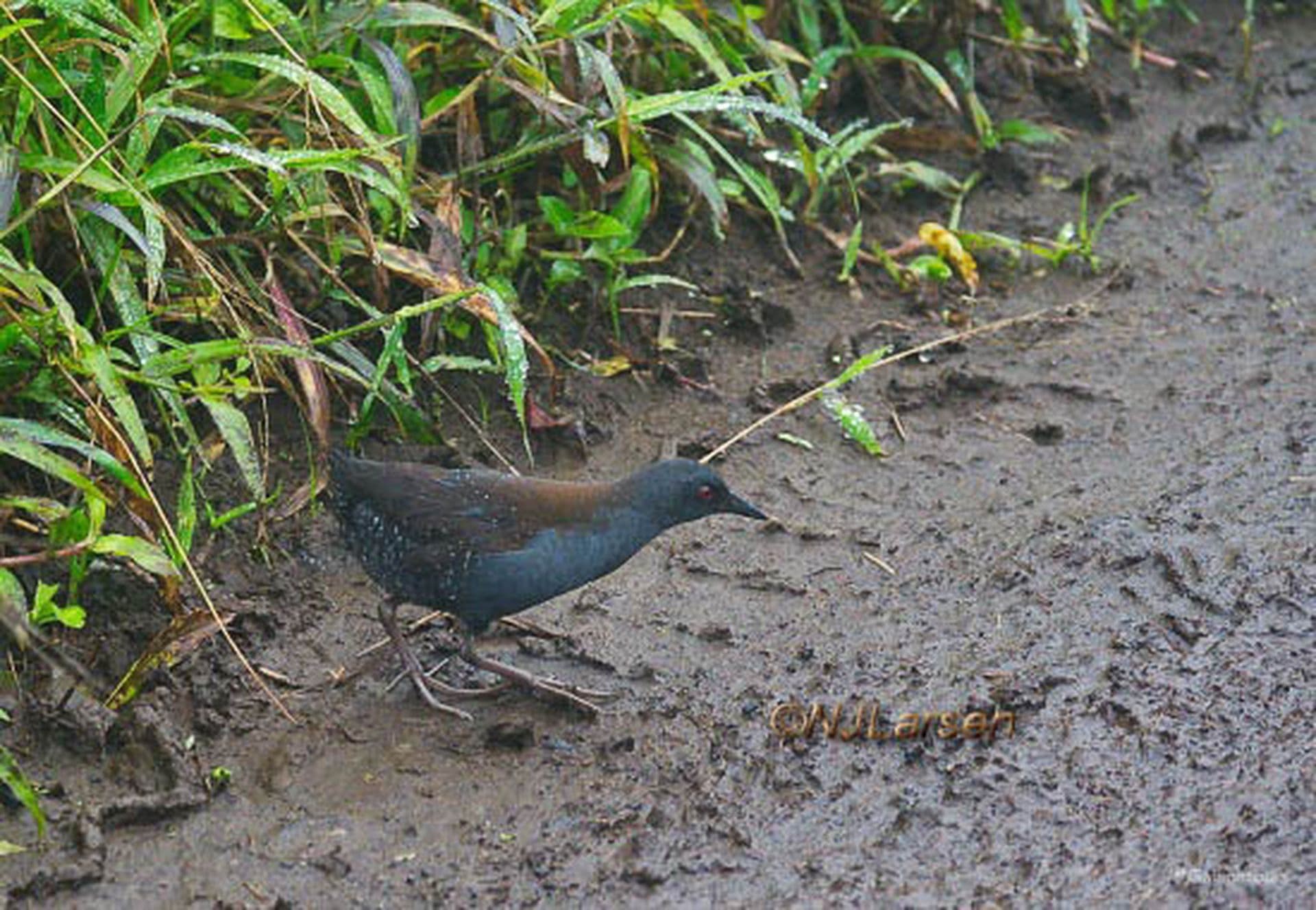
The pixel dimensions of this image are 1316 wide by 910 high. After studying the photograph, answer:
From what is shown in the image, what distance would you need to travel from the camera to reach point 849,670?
15.9 feet

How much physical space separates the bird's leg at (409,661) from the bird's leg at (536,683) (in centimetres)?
12

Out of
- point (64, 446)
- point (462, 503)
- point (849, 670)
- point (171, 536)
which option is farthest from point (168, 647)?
point (849, 670)

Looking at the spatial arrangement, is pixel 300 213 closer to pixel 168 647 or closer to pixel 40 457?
pixel 40 457

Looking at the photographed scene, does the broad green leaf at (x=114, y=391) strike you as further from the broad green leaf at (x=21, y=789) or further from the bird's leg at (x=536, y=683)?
the bird's leg at (x=536, y=683)

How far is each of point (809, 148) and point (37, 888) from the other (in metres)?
3.91

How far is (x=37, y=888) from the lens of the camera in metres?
3.92

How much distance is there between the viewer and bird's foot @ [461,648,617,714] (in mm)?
4648

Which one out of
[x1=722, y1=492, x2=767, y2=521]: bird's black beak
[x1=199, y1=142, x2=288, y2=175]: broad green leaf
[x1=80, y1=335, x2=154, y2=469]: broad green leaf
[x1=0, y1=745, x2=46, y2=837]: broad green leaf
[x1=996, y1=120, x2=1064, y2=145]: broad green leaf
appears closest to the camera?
[x1=0, y1=745, x2=46, y2=837]: broad green leaf

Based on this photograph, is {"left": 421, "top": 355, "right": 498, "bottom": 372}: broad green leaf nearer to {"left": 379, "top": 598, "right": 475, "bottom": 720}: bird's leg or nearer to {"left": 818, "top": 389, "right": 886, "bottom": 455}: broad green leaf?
{"left": 379, "top": 598, "right": 475, "bottom": 720}: bird's leg

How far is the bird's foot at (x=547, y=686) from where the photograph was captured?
15.3ft

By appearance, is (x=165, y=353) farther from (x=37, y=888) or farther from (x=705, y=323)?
(x=705, y=323)

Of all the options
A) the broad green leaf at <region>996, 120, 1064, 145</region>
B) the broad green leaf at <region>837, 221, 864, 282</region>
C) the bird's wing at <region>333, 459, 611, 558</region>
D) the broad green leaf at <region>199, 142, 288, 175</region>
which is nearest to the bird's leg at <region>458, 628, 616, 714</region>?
the bird's wing at <region>333, 459, 611, 558</region>

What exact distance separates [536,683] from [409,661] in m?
0.32

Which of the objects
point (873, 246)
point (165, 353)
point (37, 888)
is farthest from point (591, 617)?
point (873, 246)
